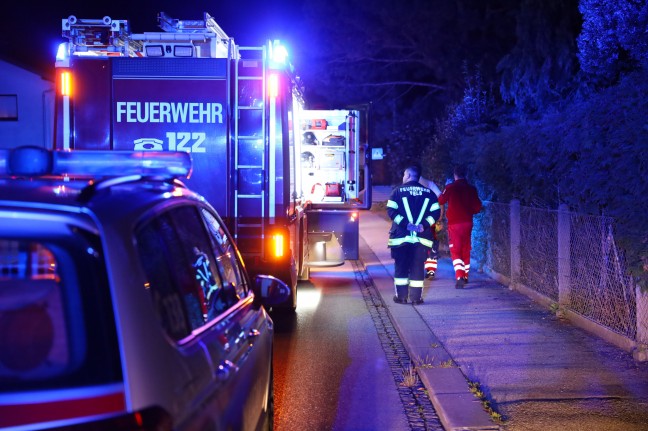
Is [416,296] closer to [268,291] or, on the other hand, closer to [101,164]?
[268,291]

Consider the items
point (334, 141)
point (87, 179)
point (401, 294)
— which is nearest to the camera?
point (87, 179)

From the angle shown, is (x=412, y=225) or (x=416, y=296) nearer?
(x=412, y=225)

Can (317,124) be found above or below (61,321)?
above

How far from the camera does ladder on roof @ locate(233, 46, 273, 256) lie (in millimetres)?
8961

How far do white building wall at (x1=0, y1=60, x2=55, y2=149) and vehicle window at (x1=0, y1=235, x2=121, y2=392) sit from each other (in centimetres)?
3011

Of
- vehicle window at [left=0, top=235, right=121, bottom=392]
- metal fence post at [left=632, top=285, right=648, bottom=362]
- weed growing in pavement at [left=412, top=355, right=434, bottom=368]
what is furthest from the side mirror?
metal fence post at [left=632, top=285, right=648, bottom=362]

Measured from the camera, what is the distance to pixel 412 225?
34.8 ft

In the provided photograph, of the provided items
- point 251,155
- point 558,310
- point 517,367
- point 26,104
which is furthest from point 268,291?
point 26,104

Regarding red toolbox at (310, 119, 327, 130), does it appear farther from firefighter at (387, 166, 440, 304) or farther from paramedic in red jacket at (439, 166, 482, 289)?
firefighter at (387, 166, 440, 304)

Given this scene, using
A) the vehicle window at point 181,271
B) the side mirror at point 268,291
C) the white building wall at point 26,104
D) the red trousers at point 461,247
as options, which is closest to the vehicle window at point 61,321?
the vehicle window at point 181,271

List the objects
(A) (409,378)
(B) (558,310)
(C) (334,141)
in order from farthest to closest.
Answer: (C) (334,141)
(B) (558,310)
(A) (409,378)

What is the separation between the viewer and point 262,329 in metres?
4.50

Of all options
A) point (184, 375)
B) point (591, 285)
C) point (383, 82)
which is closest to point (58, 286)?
point (184, 375)

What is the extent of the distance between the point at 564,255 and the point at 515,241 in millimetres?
2307
